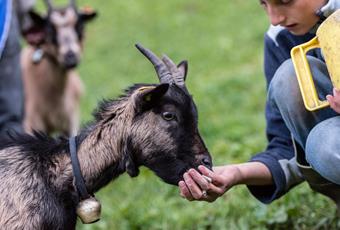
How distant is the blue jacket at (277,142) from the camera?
4367mm

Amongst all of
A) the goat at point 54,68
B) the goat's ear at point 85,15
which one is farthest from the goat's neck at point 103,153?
the goat's ear at point 85,15

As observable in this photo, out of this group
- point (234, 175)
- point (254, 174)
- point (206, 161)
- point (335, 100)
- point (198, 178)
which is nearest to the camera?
point (335, 100)

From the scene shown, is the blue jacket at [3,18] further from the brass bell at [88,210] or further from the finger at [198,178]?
the finger at [198,178]

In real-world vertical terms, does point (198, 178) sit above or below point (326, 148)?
below

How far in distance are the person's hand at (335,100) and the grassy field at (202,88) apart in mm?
1381

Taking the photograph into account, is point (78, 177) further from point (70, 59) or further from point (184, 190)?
point (70, 59)

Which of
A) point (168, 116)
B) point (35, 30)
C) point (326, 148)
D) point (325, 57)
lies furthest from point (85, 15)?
point (326, 148)

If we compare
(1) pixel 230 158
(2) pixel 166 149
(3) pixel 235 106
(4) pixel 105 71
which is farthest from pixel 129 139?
(4) pixel 105 71

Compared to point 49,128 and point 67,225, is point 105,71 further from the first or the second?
point 67,225

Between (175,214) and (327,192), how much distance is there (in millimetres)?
1398

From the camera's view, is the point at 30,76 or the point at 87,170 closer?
the point at 87,170

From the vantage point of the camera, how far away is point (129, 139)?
3.88 meters

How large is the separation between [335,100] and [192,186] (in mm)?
746

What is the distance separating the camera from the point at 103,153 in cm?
395
